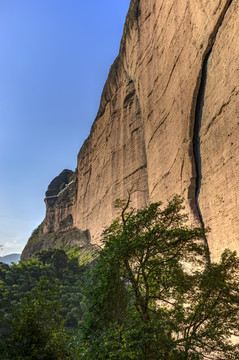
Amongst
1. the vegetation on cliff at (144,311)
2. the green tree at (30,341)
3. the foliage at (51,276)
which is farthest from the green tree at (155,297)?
the foliage at (51,276)

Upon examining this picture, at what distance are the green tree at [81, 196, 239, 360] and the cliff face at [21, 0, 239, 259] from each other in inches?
114

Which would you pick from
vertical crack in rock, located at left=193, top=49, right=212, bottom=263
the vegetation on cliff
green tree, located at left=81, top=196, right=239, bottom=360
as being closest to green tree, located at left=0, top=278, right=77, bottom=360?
the vegetation on cliff

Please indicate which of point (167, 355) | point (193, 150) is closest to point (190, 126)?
point (193, 150)

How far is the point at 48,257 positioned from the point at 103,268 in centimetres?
2351

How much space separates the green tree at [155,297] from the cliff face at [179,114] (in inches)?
114

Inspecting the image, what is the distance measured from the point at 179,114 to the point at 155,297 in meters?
9.32

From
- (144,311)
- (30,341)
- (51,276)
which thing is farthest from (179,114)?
(51,276)

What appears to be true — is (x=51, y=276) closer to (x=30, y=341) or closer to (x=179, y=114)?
(x=179, y=114)

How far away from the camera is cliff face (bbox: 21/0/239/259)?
9.44m

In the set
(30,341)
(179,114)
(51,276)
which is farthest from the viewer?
(51,276)

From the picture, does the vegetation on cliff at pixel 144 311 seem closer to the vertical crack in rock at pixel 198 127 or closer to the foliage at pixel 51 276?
the vertical crack in rock at pixel 198 127

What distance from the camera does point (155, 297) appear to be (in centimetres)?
622

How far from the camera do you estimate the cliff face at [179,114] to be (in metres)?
9.44

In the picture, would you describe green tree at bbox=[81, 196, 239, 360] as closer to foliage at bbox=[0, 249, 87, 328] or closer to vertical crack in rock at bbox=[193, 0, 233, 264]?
vertical crack in rock at bbox=[193, 0, 233, 264]
